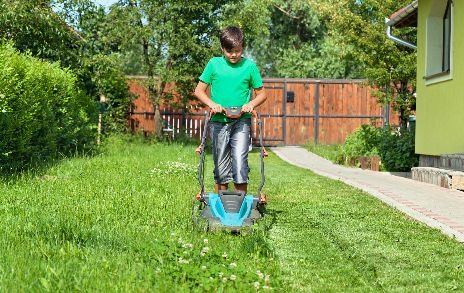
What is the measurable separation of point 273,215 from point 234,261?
8.89 ft

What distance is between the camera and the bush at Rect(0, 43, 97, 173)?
10.7m

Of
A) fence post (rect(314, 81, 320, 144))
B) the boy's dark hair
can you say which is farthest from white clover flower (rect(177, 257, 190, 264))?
fence post (rect(314, 81, 320, 144))

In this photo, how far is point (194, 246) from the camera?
5895mm

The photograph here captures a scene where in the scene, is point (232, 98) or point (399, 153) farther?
point (399, 153)

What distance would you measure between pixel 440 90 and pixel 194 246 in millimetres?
9405

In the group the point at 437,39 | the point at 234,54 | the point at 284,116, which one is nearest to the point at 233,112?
the point at 234,54

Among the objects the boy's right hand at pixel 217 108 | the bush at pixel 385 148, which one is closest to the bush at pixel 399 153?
the bush at pixel 385 148

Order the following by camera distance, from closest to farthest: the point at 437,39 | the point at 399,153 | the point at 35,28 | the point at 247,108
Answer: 1. the point at 247,108
2. the point at 437,39
3. the point at 35,28
4. the point at 399,153

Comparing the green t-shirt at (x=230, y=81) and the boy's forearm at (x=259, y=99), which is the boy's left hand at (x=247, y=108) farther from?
the green t-shirt at (x=230, y=81)

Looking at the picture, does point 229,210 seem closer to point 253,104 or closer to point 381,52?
point 253,104

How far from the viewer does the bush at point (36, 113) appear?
1069cm

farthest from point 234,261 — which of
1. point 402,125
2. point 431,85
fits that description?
point 402,125

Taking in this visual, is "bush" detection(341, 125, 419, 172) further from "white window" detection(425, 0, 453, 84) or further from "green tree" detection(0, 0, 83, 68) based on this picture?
"green tree" detection(0, 0, 83, 68)

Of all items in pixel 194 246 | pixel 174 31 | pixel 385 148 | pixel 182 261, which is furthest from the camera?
pixel 174 31
